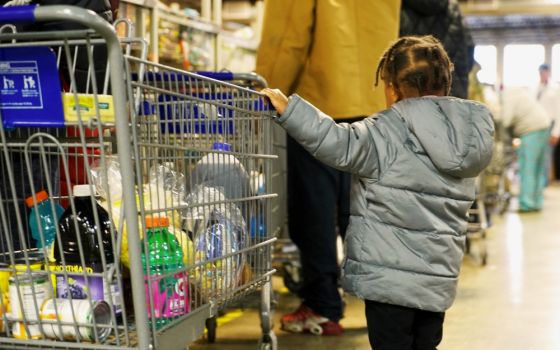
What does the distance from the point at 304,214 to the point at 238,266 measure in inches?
43.7

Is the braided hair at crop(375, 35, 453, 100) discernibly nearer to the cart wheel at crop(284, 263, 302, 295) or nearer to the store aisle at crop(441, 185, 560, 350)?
the store aisle at crop(441, 185, 560, 350)

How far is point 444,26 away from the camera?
3725mm

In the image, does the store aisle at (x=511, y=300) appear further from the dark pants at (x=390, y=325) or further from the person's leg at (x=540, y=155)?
the person's leg at (x=540, y=155)

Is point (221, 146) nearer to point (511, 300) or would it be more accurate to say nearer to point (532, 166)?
point (511, 300)

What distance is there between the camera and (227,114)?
6.61 feet

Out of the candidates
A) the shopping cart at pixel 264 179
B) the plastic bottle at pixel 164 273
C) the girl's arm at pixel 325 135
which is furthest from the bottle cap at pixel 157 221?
the girl's arm at pixel 325 135

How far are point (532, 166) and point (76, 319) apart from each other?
8.41m

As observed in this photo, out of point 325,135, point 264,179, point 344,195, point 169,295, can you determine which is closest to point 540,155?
point 344,195

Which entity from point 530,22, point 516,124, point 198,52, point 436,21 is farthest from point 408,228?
point 530,22

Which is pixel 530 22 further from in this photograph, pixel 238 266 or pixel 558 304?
pixel 238 266

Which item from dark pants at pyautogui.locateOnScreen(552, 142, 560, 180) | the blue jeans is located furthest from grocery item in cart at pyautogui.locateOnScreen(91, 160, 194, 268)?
dark pants at pyautogui.locateOnScreen(552, 142, 560, 180)

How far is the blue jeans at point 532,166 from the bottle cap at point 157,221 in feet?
26.2

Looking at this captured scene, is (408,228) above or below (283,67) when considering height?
below

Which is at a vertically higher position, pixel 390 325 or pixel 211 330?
pixel 390 325
